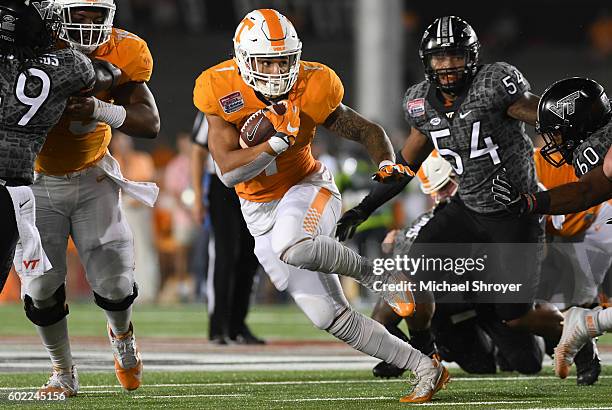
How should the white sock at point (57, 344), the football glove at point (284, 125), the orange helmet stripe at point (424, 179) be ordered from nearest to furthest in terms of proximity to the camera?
the football glove at point (284, 125) < the white sock at point (57, 344) < the orange helmet stripe at point (424, 179)

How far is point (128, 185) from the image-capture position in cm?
553

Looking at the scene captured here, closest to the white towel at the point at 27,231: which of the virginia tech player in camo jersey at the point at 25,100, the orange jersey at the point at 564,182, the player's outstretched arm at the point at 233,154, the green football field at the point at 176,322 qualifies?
the virginia tech player in camo jersey at the point at 25,100

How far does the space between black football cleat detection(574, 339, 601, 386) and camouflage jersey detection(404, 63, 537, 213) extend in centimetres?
76

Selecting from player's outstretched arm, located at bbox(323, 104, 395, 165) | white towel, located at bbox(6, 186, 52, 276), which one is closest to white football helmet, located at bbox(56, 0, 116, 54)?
white towel, located at bbox(6, 186, 52, 276)

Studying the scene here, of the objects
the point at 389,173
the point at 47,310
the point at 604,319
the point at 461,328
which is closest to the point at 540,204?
the point at 604,319

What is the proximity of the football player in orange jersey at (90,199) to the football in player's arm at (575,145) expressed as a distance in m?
1.58

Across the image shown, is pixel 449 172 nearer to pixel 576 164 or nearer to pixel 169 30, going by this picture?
pixel 576 164

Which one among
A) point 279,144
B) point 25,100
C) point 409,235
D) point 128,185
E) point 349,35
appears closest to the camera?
point 25,100

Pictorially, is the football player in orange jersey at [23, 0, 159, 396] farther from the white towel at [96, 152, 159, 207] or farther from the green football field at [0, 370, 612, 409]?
the green football field at [0, 370, 612, 409]

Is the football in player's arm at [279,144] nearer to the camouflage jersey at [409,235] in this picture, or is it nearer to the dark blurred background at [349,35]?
the camouflage jersey at [409,235]

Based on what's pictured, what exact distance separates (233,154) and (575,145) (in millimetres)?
1437

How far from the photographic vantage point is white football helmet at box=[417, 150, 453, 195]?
6484 millimetres

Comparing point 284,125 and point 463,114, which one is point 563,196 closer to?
point 463,114

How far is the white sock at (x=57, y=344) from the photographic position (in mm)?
5426
